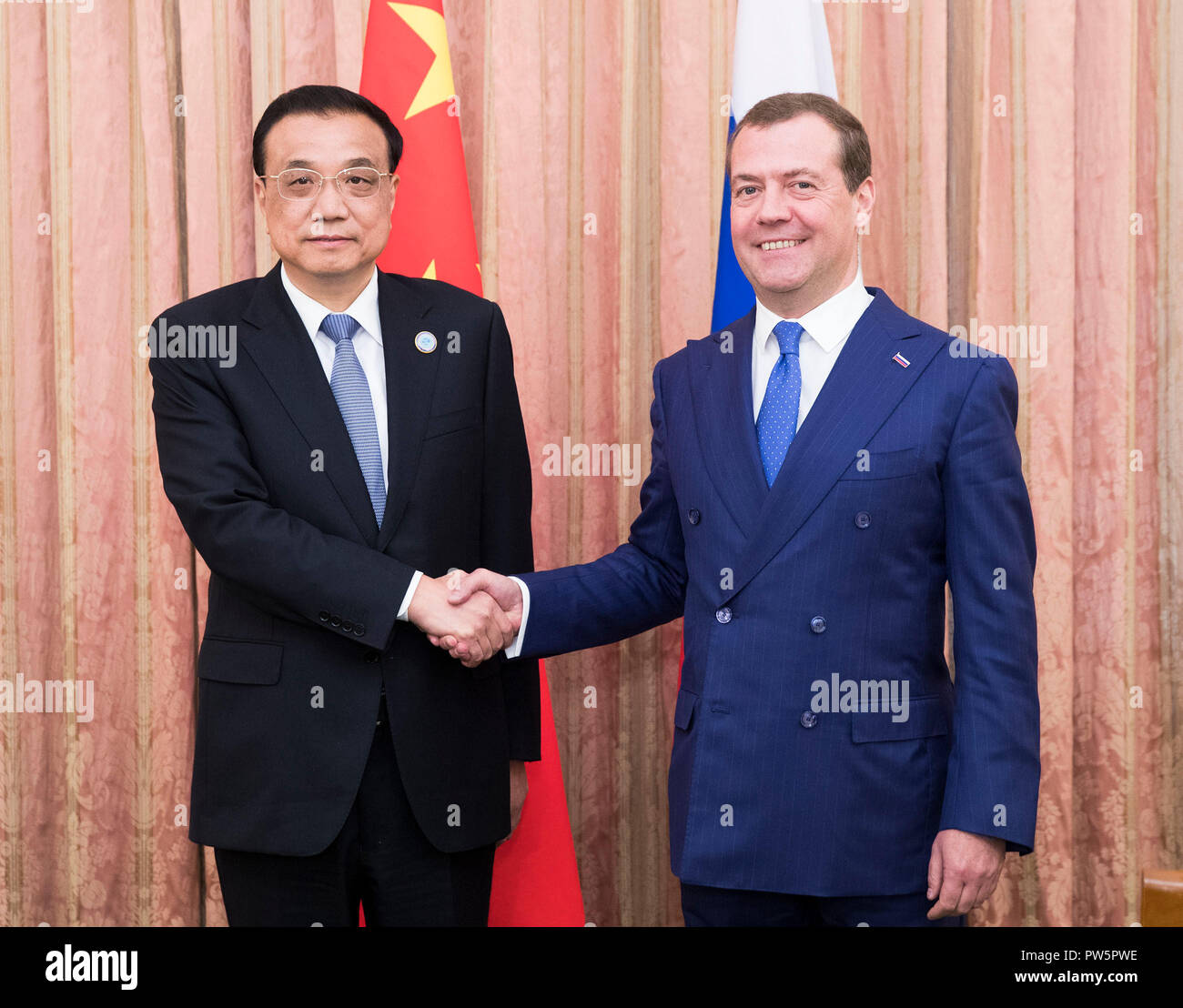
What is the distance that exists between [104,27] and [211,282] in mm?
709

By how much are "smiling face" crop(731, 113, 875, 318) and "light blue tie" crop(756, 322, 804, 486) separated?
0.06 metres

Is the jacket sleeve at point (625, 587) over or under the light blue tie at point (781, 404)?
under

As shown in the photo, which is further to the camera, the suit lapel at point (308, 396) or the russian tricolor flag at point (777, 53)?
the russian tricolor flag at point (777, 53)

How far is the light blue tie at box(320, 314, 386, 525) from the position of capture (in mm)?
1904

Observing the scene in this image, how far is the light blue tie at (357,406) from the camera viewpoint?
1904 mm

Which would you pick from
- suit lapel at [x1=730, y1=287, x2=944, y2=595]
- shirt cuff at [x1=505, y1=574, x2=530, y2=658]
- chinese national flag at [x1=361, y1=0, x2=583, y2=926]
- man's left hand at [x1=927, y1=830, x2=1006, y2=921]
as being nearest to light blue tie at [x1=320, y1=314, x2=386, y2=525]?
shirt cuff at [x1=505, y1=574, x2=530, y2=658]

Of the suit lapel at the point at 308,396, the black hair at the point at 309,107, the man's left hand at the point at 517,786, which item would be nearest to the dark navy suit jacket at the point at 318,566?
the suit lapel at the point at 308,396

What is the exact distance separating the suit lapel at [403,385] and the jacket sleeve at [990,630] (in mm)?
865

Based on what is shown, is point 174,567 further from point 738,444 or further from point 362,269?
point 738,444

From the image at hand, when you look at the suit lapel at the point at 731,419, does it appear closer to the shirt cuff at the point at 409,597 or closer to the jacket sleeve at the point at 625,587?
the jacket sleeve at the point at 625,587

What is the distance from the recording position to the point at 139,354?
2969 millimetres

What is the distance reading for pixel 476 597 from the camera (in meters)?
1.88

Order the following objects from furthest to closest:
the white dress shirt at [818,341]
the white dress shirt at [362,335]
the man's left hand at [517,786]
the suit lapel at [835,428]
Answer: the man's left hand at [517,786]
the white dress shirt at [362,335]
the white dress shirt at [818,341]
the suit lapel at [835,428]

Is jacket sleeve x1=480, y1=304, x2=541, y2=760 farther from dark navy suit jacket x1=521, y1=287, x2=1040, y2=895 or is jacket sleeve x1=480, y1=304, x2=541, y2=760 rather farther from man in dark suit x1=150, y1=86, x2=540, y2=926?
dark navy suit jacket x1=521, y1=287, x2=1040, y2=895
